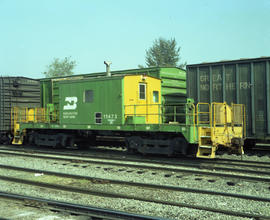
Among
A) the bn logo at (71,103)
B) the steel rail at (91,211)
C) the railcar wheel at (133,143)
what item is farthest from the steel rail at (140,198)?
the bn logo at (71,103)

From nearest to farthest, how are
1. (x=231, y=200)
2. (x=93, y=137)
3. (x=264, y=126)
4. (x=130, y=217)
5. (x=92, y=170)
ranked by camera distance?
(x=130, y=217), (x=231, y=200), (x=92, y=170), (x=264, y=126), (x=93, y=137)

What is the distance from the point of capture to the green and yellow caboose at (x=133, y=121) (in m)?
11.0

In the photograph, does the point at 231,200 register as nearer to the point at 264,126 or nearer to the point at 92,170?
the point at 92,170

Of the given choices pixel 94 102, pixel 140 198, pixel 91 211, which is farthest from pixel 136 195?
pixel 94 102

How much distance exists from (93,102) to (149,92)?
8.34 ft

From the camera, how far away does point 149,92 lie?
13.8 metres

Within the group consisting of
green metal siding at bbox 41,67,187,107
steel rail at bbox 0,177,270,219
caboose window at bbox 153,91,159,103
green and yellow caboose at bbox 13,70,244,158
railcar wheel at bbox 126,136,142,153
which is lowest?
steel rail at bbox 0,177,270,219

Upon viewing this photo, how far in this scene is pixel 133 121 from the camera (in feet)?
40.5

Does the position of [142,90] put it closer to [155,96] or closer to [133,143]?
[155,96]

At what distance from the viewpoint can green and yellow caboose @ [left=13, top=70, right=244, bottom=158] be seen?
11.0m

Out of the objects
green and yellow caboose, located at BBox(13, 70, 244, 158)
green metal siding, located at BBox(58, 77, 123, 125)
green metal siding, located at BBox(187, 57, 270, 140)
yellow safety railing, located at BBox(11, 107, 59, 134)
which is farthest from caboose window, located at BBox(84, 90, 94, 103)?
green metal siding, located at BBox(187, 57, 270, 140)

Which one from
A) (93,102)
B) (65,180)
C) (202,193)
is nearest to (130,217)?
(202,193)

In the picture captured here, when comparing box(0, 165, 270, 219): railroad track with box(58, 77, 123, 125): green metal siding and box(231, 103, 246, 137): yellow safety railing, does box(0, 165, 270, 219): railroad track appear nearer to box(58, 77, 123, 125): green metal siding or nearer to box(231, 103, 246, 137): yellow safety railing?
box(58, 77, 123, 125): green metal siding

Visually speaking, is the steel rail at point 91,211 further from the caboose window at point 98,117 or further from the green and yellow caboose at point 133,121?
the caboose window at point 98,117
